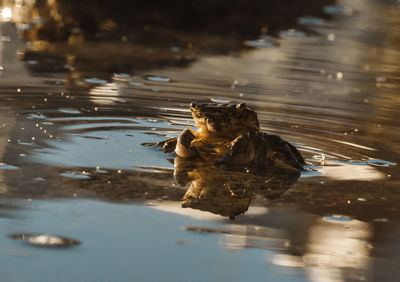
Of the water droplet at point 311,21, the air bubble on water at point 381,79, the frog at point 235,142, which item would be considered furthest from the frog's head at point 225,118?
the water droplet at point 311,21

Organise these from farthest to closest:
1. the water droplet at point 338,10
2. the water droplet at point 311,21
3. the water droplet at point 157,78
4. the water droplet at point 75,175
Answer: the water droplet at point 338,10
the water droplet at point 311,21
the water droplet at point 157,78
the water droplet at point 75,175

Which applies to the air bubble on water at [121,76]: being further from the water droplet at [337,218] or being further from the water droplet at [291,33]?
the water droplet at [291,33]

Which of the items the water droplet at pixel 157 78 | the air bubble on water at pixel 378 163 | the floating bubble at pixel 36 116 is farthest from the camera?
the water droplet at pixel 157 78

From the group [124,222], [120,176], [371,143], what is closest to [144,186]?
[120,176]

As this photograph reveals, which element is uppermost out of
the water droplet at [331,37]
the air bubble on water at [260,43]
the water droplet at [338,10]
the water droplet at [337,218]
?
the water droplet at [338,10]

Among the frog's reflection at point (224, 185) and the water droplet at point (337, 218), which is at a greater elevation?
the frog's reflection at point (224, 185)

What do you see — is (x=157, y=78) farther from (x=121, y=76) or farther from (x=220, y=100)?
(x=220, y=100)

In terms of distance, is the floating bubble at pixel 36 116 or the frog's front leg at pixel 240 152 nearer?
the frog's front leg at pixel 240 152
